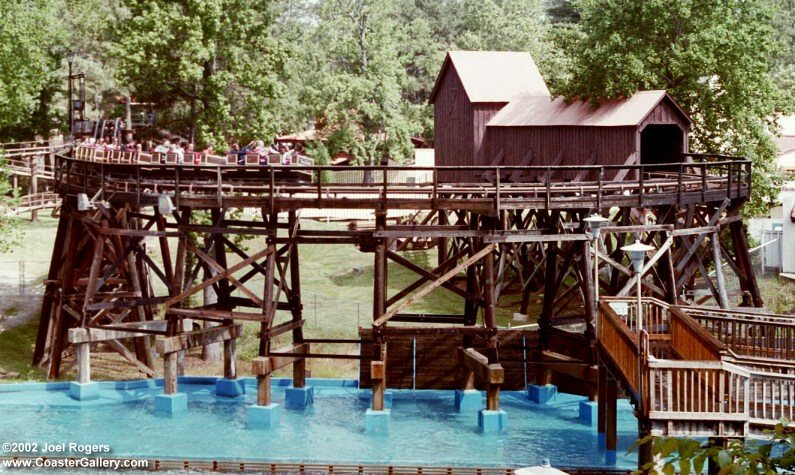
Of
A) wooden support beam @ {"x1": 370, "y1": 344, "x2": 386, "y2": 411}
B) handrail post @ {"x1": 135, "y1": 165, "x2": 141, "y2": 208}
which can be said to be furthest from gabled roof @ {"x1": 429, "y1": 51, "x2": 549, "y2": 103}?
wooden support beam @ {"x1": 370, "y1": 344, "x2": 386, "y2": 411}

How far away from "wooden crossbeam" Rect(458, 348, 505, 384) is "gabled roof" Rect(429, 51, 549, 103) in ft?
39.0

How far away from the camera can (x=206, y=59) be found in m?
33.1

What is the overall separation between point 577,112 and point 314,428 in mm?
13742

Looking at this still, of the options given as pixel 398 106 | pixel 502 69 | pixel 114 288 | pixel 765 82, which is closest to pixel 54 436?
pixel 114 288

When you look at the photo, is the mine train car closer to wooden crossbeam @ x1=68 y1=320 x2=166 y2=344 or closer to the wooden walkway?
wooden crossbeam @ x1=68 y1=320 x2=166 y2=344

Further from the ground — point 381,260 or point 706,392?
point 381,260

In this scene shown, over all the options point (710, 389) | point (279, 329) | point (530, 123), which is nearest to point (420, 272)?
point (279, 329)

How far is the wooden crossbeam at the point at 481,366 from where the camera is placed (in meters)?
23.1

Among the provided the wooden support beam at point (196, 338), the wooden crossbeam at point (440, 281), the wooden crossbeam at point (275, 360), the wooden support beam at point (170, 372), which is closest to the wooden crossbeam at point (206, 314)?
the wooden support beam at point (196, 338)

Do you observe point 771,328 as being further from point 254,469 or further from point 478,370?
point 254,469

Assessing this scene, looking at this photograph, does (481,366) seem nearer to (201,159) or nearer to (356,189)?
(356,189)

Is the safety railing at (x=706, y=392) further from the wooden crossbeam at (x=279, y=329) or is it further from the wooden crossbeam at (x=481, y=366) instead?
the wooden crossbeam at (x=279, y=329)

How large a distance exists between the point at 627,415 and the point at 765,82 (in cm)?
1465

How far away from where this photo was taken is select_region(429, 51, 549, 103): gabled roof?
3506cm
